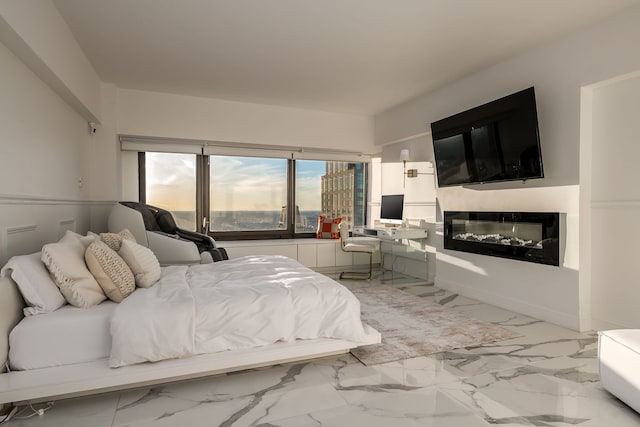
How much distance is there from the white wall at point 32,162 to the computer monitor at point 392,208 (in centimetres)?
398

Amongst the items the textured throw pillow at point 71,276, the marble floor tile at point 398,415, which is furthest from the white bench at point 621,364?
the textured throw pillow at point 71,276

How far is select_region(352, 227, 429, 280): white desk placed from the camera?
4.82 m

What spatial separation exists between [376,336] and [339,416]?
2.43 ft

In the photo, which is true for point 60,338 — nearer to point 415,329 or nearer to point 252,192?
point 415,329

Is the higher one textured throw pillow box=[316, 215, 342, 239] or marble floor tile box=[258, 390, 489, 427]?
textured throw pillow box=[316, 215, 342, 239]

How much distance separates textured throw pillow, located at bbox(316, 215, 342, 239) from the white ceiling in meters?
2.21

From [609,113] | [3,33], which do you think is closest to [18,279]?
[3,33]

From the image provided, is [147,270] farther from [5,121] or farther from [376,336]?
[376,336]

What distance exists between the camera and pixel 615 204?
298 centimetres

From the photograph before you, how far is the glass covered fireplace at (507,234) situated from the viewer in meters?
3.25

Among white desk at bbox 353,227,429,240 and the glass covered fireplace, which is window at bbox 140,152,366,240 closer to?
white desk at bbox 353,227,429,240

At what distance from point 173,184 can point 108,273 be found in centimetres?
328

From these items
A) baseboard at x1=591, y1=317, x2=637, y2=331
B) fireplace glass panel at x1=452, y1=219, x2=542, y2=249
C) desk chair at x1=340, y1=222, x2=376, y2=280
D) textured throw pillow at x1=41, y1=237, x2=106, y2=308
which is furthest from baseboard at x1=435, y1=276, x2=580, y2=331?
textured throw pillow at x1=41, y1=237, x2=106, y2=308

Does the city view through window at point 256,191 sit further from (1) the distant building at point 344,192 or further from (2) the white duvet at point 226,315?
(2) the white duvet at point 226,315
